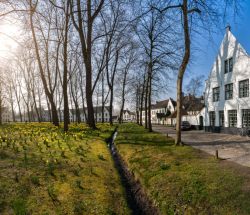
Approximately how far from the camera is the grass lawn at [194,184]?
6016mm

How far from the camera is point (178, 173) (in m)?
8.47

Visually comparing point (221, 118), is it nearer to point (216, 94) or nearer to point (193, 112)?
point (216, 94)

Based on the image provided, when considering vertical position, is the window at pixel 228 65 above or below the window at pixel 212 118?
above

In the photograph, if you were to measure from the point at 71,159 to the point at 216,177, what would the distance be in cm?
579

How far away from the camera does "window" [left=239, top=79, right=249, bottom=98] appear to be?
21859 mm

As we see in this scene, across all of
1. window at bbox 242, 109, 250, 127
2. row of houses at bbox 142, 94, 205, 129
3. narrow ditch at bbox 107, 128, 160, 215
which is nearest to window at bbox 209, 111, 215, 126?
row of houses at bbox 142, 94, 205, 129

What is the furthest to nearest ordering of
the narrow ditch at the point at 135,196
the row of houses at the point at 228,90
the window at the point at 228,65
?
the window at the point at 228,65, the row of houses at the point at 228,90, the narrow ditch at the point at 135,196

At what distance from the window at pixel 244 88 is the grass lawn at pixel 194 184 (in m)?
14.1

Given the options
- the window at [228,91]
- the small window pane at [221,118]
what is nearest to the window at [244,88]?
the window at [228,91]

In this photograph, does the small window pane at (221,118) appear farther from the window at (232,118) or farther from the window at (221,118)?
the window at (232,118)

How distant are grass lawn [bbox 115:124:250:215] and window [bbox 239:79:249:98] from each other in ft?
46.3

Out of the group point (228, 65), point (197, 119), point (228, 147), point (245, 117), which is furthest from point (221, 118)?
point (228, 147)

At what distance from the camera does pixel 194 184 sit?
727 centimetres

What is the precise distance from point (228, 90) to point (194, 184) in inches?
806
